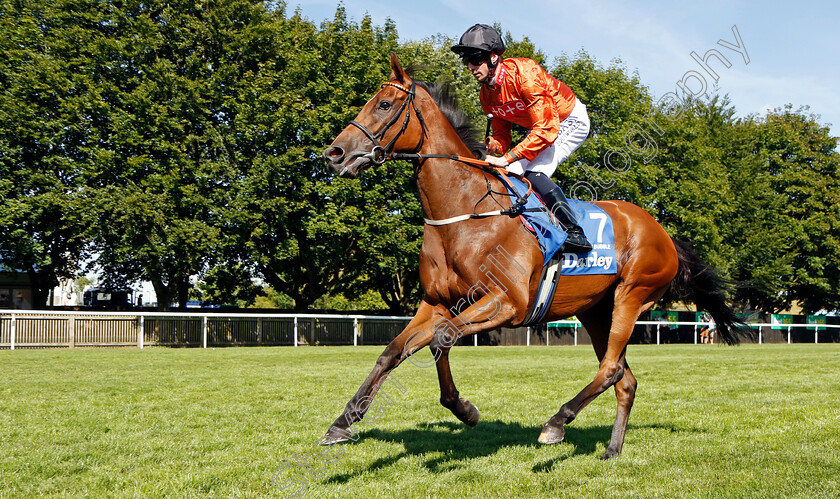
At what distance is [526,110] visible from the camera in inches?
214

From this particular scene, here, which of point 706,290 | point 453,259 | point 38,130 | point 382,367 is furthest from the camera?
point 38,130

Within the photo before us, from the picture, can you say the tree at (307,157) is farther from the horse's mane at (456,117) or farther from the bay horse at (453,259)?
the bay horse at (453,259)

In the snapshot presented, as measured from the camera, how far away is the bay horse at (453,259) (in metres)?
4.64

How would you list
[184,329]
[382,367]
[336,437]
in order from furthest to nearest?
[184,329] → [382,367] → [336,437]

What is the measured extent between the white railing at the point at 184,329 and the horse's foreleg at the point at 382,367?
18.5 meters

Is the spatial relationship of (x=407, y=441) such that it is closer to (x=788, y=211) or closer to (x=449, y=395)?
(x=449, y=395)

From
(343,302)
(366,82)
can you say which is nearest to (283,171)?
(366,82)

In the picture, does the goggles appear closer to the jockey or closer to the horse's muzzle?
the jockey

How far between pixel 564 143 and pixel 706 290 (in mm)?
2417

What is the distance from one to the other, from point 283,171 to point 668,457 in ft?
68.5

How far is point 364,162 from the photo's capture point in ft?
15.4

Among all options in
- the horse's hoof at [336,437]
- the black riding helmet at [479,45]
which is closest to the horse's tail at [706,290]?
the black riding helmet at [479,45]

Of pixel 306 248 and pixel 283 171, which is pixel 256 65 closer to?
pixel 283 171

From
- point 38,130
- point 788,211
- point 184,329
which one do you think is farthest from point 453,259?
point 788,211
